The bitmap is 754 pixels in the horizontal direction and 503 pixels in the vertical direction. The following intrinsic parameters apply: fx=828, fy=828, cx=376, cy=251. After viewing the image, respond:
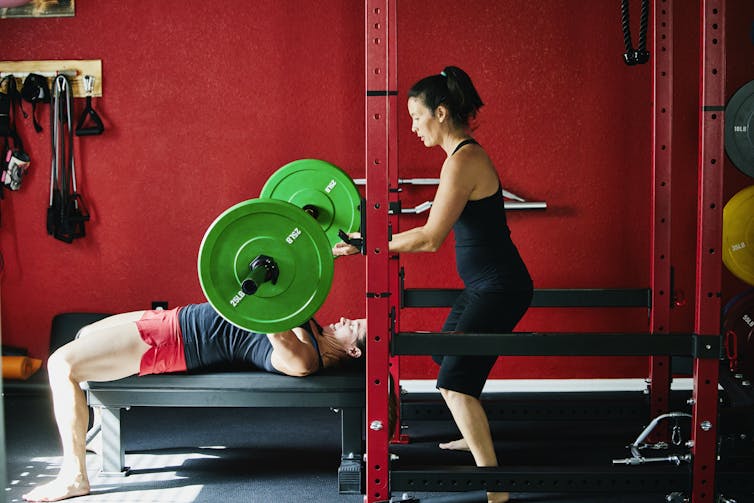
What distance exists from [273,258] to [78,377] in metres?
0.83

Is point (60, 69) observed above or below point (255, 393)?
above

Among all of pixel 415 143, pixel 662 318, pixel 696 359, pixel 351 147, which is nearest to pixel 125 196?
pixel 351 147

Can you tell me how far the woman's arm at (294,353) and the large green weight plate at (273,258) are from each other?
20cm

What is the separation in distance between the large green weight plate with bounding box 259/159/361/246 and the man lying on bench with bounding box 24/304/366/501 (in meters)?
0.42

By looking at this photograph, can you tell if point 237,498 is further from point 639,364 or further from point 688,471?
point 639,364

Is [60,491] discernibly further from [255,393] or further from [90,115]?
[90,115]

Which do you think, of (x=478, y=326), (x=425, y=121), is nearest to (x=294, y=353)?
(x=478, y=326)

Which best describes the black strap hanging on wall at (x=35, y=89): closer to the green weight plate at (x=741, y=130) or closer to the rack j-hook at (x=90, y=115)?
the rack j-hook at (x=90, y=115)

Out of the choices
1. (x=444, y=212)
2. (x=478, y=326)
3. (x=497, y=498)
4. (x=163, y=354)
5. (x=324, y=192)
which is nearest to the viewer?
(x=444, y=212)

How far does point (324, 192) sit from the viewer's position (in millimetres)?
3176

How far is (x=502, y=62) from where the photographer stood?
3.95 metres

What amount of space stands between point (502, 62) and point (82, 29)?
2.03 meters

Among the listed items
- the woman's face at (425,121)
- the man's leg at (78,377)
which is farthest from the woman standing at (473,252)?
the man's leg at (78,377)

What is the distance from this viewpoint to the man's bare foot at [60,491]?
268 cm
